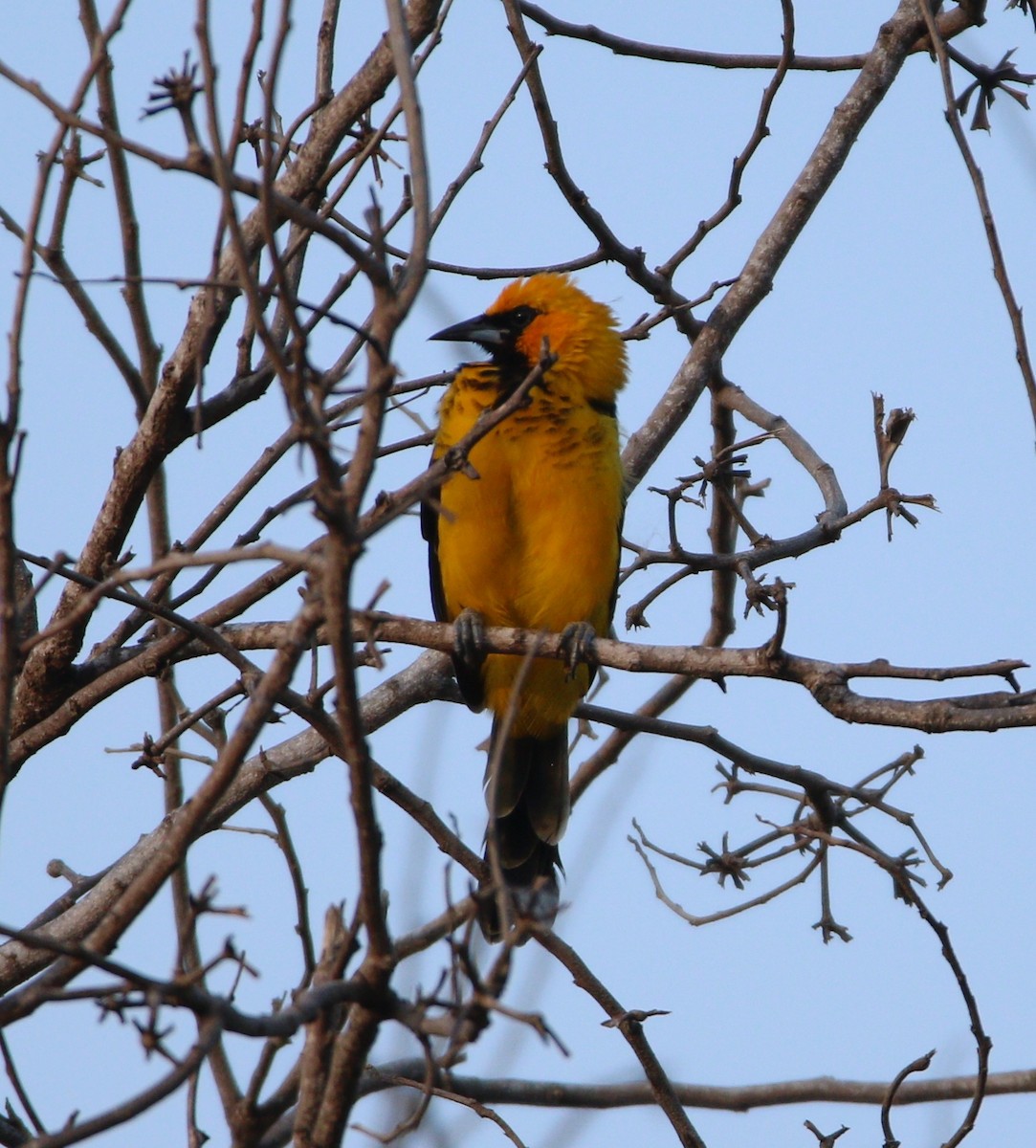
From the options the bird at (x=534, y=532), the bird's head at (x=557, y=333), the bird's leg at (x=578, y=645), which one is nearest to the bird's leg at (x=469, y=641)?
the bird at (x=534, y=532)

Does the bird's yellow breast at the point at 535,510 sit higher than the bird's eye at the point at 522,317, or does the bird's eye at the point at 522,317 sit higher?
the bird's eye at the point at 522,317

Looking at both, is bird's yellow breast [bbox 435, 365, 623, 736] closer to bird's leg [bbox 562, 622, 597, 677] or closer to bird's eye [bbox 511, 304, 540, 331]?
bird's leg [bbox 562, 622, 597, 677]

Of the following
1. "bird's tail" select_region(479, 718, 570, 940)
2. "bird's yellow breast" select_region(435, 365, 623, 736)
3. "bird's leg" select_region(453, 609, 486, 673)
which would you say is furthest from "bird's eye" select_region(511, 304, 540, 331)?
"bird's tail" select_region(479, 718, 570, 940)

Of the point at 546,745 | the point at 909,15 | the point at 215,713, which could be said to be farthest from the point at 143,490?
the point at 909,15

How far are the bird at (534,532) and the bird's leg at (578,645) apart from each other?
11 mm

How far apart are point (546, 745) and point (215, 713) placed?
1.50 metres

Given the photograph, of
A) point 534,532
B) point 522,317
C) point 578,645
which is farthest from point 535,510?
point 522,317

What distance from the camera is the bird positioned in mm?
4617

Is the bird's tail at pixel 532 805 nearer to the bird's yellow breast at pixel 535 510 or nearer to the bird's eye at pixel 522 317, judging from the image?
the bird's yellow breast at pixel 535 510

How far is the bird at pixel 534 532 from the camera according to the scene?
462cm

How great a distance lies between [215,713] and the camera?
4027 mm

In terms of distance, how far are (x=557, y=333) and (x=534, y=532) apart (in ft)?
2.98

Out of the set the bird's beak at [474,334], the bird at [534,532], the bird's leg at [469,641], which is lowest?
the bird's leg at [469,641]

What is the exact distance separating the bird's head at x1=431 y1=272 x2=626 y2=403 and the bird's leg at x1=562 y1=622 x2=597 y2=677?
34.2 inches
